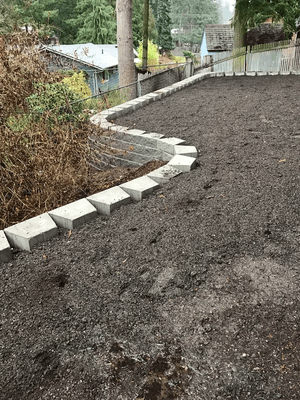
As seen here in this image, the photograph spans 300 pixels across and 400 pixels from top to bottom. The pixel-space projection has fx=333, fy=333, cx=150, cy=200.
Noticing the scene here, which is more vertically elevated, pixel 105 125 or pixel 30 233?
pixel 105 125

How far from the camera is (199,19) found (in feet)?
265

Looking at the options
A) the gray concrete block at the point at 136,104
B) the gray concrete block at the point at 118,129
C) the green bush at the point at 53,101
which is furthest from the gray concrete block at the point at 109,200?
the gray concrete block at the point at 136,104

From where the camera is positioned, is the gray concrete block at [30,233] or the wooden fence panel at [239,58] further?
the wooden fence panel at [239,58]

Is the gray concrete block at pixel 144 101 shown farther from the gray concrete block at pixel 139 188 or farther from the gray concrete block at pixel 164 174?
the gray concrete block at pixel 139 188

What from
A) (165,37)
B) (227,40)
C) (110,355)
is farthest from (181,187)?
(165,37)

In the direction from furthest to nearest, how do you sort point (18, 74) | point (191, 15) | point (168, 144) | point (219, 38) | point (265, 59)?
point (191, 15) → point (219, 38) → point (265, 59) → point (18, 74) → point (168, 144)

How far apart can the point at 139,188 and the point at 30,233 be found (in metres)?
1.18

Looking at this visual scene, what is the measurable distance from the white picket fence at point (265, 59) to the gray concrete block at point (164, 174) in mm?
9909

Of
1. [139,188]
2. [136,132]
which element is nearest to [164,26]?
[136,132]

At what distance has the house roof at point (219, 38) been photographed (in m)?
31.5

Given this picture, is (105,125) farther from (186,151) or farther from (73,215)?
(73,215)

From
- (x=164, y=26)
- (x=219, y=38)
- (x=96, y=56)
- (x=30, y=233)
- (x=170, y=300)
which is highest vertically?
(x=164, y=26)

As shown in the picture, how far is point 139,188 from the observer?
343cm

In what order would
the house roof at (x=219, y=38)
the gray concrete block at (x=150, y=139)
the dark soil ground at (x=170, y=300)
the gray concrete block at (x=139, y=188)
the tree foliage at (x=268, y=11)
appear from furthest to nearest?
the house roof at (x=219, y=38), the tree foliage at (x=268, y=11), the gray concrete block at (x=150, y=139), the gray concrete block at (x=139, y=188), the dark soil ground at (x=170, y=300)
